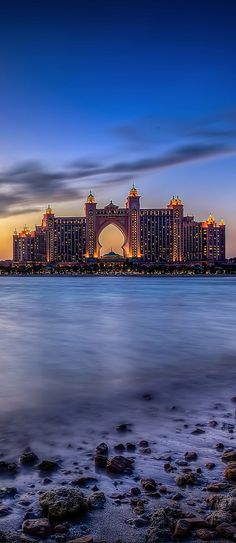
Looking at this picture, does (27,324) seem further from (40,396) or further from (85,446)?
(85,446)

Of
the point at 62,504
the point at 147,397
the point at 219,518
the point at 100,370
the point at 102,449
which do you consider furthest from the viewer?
the point at 100,370

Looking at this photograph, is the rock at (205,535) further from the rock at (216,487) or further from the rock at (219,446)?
the rock at (219,446)

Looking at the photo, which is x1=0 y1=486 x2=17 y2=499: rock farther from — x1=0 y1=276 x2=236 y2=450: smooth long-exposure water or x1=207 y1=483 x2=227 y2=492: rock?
x1=207 y1=483 x2=227 y2=492: rock

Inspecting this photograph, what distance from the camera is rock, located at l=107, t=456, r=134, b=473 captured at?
4.77 metres

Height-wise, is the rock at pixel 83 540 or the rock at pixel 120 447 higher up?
the rock at pixel 83 540

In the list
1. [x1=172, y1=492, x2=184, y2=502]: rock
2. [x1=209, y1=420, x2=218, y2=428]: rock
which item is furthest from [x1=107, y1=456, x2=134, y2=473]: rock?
[x1=209, y1=420, x2=218, y2=428]: rock

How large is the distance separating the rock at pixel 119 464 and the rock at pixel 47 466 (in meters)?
0.54

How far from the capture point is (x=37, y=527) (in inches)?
145

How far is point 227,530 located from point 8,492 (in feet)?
6.25

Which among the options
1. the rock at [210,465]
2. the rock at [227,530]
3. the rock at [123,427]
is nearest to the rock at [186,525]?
the rock at [227,530]

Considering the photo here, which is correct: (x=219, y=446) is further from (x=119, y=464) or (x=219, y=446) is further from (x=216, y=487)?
(x=119, y=464)

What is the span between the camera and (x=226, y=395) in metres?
8.08

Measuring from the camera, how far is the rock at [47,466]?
4.83 m

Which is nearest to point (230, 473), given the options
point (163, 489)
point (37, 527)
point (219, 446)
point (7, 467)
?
point (163, 489)
